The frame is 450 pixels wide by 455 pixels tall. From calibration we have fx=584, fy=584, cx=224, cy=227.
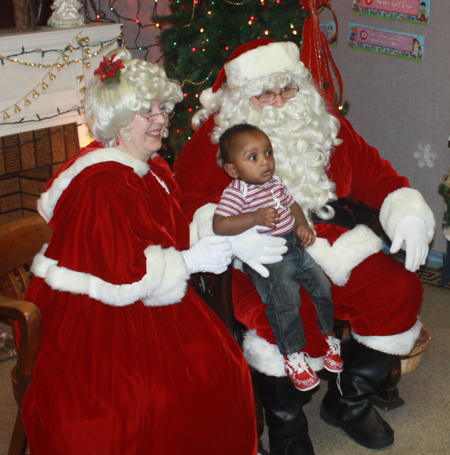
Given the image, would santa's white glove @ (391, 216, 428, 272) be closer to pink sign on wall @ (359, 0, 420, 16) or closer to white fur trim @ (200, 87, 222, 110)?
white fur trim @ (200, 87, 222, 110)

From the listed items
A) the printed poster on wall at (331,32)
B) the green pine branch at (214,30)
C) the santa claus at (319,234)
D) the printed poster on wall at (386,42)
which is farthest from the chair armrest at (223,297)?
the printed poster on wall at (331,32)

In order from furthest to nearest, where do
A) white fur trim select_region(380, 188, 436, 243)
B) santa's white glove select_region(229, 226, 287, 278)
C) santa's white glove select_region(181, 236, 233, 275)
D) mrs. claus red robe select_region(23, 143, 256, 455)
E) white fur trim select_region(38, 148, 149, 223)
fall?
white fur trim select_region(380, 188, 436, 243), santa's white glove select_region(229, 226, 287, 278), santa's white glove select_region(181, 236, 233, 275), white fur trim select_region(38, 148, 149, 223), mrs. claus red robe select_region(23, 143, 256, 455)

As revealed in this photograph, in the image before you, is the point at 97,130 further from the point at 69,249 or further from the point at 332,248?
the point at 332,248

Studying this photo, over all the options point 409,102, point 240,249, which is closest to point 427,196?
point 409,102

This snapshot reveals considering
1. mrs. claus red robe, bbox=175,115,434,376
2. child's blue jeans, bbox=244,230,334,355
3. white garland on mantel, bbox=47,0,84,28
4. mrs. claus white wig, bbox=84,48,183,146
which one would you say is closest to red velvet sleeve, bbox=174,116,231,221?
mrs. claus red robe, bbox=175,115,434,376

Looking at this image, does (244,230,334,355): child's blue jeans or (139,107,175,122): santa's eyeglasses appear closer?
(139,107,175,122): santa's eyeglasses

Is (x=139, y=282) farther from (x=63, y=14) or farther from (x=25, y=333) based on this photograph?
(x=63, y=14)

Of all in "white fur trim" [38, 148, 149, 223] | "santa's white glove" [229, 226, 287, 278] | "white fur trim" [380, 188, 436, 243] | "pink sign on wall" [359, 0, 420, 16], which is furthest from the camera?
"pink sign on wall" [359, 0, 420, 16]

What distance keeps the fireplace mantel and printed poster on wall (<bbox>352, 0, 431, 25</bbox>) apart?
1.59 meters

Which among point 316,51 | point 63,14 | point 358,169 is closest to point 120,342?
point 358,169

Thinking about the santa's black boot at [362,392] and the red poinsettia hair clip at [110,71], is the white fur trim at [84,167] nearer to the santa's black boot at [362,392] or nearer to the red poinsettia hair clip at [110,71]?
the red poinsettia hair clip at [110,71]

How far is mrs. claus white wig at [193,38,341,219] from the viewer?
7.85 feet

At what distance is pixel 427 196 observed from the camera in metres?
3.86

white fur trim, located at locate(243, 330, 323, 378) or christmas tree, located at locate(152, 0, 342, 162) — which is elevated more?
christmas tree, located at locate(152, 0, 342, 162)
